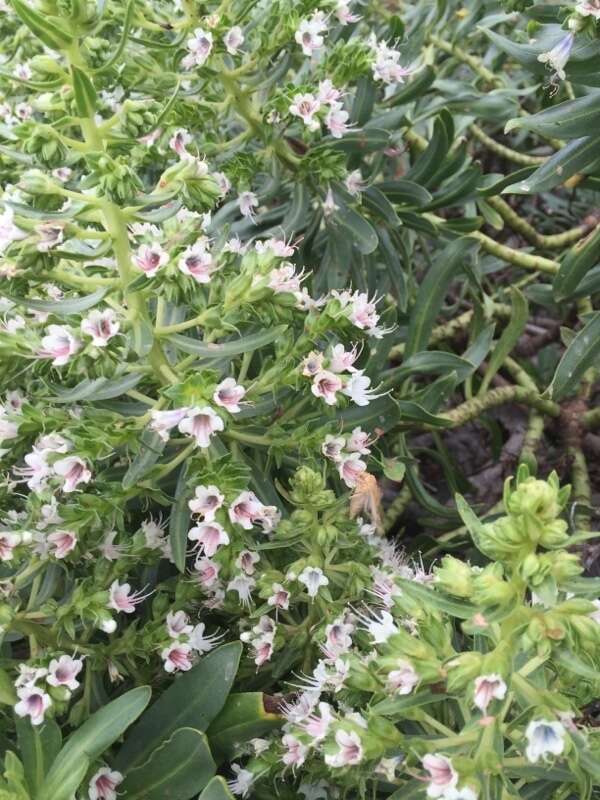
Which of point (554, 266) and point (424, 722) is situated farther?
point (554, 266)

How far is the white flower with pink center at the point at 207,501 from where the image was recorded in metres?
1.78

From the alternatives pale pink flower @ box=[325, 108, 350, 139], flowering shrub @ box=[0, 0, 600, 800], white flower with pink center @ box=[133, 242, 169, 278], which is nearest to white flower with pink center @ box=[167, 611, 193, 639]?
flowering shrub @ box=[0, 0, 600, 800]

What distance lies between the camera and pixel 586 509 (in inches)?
110

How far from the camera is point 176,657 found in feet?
6.35

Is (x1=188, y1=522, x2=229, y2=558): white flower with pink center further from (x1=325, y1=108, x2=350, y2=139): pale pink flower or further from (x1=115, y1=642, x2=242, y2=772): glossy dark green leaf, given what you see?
(x1=325, y1=108, x2=350, y2=139): pale pink flower

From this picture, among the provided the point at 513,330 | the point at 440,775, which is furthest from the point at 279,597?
the point at 513,330

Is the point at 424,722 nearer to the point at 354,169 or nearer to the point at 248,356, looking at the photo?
the point at 248,356

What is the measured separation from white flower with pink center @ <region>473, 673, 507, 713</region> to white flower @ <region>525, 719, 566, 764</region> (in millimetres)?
71

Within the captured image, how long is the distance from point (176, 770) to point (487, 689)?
2.34 ft

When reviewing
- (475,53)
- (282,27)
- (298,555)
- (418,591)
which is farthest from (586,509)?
(475,53)

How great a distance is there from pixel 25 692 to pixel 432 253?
7.94ft

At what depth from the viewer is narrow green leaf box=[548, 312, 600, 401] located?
2430 millimetres

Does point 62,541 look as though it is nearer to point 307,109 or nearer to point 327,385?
point 327,385

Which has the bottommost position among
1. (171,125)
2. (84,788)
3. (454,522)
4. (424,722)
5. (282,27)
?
(454,522)
